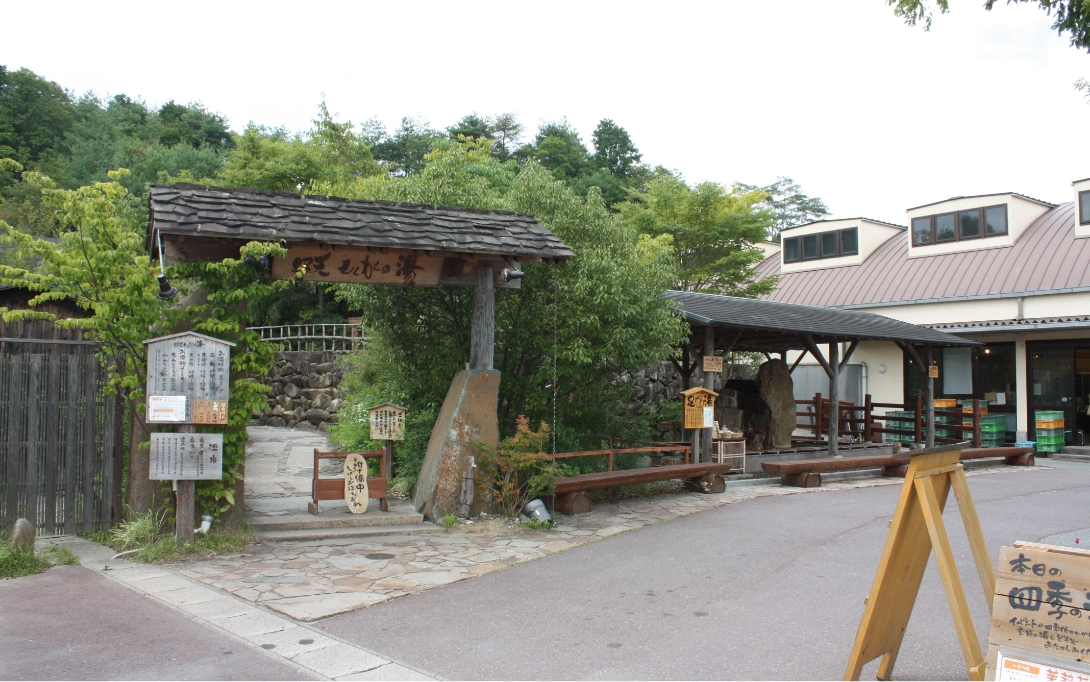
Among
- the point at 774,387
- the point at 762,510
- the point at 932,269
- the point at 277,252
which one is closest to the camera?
the point at 277,252

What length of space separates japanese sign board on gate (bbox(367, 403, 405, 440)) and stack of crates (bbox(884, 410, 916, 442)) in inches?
572

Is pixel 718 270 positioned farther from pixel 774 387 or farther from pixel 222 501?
pixel 222 501

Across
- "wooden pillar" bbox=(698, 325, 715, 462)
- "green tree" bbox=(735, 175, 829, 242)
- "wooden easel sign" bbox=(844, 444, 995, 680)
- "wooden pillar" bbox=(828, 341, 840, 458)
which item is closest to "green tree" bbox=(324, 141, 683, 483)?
"wooden pillar" bbox=(698, 325, 715, 462)

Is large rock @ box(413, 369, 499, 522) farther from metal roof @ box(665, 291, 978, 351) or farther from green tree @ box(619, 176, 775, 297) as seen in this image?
green tree @ box(619, 176, 775, 297)

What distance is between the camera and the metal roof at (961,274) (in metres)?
20.3

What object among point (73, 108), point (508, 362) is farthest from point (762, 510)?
point (73, 108)

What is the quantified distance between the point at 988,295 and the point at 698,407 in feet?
42.7

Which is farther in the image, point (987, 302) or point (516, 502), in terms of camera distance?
point (987, 302)

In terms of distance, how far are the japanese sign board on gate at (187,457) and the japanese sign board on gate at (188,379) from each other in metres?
0.18

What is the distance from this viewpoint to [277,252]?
771 cm

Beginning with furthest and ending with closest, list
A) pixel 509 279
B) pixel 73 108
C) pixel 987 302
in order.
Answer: pixel 73 108 → pixel 987 302 → pixel 509 279

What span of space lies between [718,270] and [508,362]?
15.9 metres

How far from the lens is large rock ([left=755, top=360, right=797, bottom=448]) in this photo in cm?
1700

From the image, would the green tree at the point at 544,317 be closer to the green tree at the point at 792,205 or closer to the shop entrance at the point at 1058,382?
the shop entrance at the point at 1058,382
